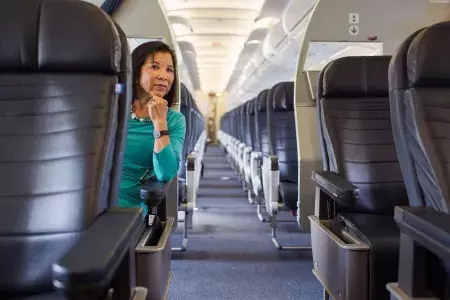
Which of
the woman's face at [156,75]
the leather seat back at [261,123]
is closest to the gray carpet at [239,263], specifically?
the leather seat back at [261,123]

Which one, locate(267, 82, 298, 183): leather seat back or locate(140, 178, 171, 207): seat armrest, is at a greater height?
locate(267, 82, 298, 183): leather seat back

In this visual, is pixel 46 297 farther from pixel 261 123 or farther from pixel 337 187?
pixel 261 123

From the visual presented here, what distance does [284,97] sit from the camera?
4.05m

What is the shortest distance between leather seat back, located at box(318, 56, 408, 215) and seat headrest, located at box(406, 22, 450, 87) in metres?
0.76

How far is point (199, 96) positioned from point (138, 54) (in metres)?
20.5

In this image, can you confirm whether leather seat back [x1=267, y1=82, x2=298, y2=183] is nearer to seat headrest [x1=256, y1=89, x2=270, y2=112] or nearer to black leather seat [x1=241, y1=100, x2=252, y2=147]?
seat headrest [x1=256, y1=89, x2=270, y2=112]


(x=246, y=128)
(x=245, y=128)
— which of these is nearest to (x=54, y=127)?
(x=246, y=128)

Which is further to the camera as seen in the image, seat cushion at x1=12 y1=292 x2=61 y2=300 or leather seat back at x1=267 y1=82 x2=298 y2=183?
leather seat back at x1=267 y1=82 x2=298 y2=183

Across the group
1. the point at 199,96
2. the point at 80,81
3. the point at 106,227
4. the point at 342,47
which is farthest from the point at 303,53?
the point at 199,96

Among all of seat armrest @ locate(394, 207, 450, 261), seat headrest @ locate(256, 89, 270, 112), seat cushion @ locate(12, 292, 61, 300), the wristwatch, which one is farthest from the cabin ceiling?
seat cushion @ locate(12, 292, 61, 300)

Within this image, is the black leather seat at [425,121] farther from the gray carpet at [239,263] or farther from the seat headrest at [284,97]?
the seat headrest at [284,97]

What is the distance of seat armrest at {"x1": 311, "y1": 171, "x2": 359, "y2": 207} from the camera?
5.86 ft

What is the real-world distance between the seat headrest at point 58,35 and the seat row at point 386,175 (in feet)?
3.29

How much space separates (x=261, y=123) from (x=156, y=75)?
3097 millimetres
